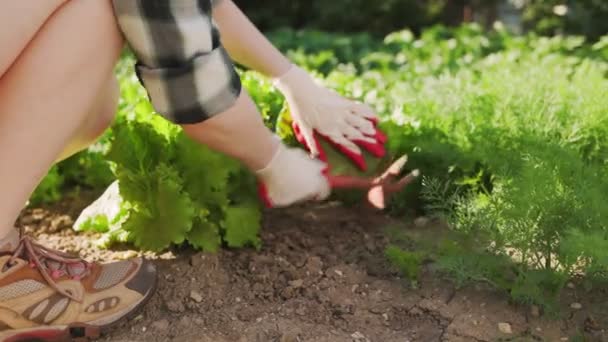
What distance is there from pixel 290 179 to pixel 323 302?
0.29 metres

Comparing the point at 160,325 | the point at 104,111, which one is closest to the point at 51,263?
the point at 160,325

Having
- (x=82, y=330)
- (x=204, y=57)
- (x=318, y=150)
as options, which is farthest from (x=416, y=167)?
(x=82, y=330)

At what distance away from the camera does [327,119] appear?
2.21 meters

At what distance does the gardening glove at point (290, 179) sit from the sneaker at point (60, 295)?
0.35 metres

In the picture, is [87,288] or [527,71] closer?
[87,288]

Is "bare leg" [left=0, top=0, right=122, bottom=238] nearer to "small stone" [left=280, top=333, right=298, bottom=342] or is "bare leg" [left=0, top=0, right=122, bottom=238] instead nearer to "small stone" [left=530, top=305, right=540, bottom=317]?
"small stone" [left=280, top=333, right=298, bottom=342]

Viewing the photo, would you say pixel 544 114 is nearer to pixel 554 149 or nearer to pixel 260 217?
pixel 554 149

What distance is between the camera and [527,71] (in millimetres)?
3254

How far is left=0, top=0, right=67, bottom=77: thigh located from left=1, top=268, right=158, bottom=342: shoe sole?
553 mm

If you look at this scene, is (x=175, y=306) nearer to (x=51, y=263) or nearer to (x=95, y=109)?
(x=51, y=263)

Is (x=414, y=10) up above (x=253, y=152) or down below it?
below

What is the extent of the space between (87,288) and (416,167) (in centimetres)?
97

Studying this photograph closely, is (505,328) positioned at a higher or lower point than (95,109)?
lower

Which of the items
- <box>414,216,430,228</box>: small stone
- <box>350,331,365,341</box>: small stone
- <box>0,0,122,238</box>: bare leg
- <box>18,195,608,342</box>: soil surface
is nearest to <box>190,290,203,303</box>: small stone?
<box>18,195,608,342</box>: soil surface
